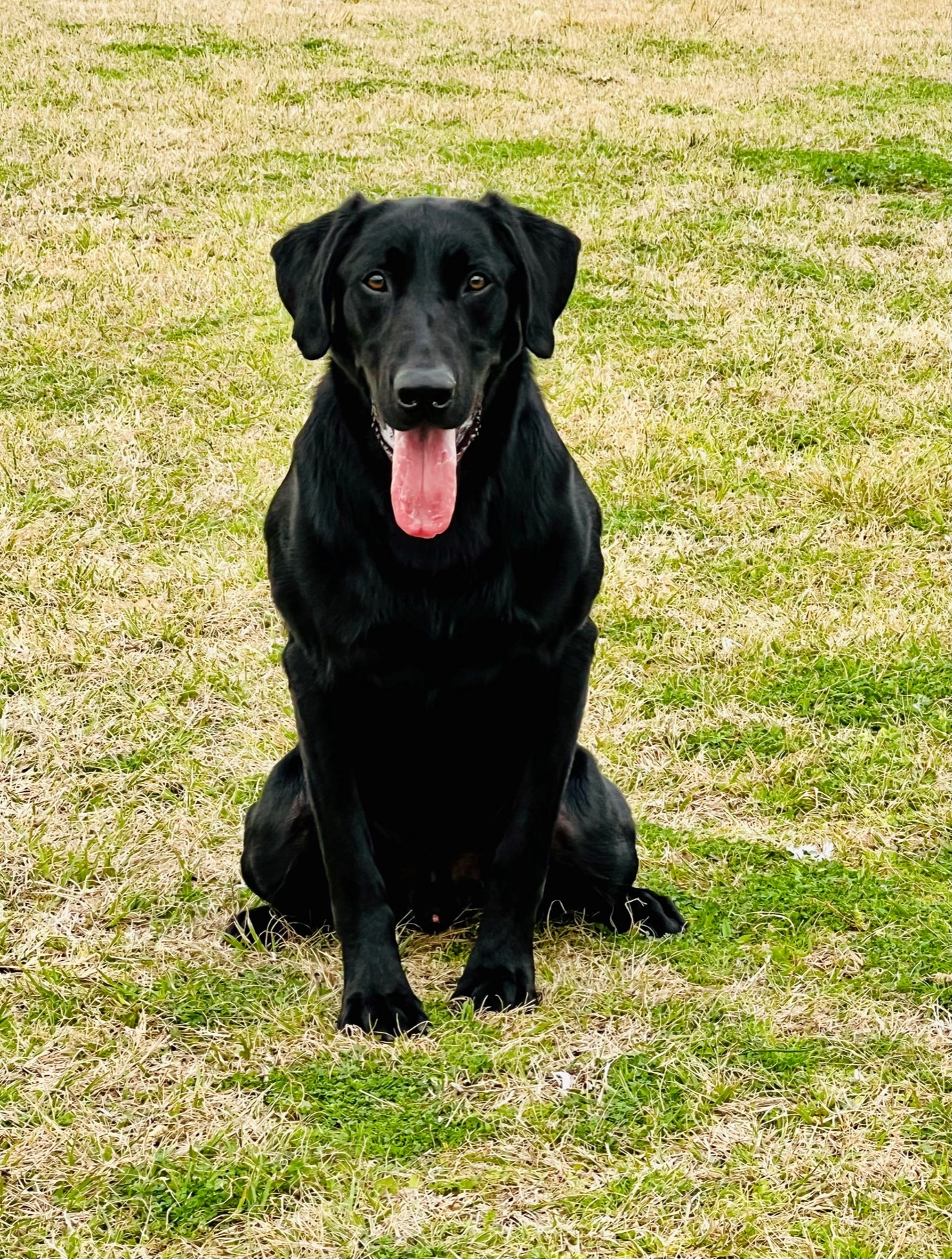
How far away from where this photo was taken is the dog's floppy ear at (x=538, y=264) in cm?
302

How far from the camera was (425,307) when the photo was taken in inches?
114

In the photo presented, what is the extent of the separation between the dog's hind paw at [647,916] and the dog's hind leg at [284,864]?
0.69 meters

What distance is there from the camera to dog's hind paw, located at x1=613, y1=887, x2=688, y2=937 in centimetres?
333

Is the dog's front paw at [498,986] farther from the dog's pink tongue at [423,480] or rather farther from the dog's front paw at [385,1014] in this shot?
the dog's pink tongue at [423,480]

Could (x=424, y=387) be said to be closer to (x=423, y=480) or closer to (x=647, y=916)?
(x=423, y=480)

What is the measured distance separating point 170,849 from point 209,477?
2547 millimetres

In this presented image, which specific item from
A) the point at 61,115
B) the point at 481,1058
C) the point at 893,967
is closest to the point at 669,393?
the point at 893,967

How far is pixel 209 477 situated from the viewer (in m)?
5.90

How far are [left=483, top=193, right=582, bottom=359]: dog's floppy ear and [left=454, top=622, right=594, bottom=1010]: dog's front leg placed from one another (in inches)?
25.1

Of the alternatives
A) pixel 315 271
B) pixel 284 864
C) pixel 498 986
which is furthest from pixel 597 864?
pixel 315 271

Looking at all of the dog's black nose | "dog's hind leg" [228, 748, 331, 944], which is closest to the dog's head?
the dog's black nose

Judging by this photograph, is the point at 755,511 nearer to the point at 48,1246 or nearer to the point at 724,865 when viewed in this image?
the point at 724,865

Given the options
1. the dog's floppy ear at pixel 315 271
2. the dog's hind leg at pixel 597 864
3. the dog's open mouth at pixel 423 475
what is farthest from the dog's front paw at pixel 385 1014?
the dog's floppy ear at pixel 315 271

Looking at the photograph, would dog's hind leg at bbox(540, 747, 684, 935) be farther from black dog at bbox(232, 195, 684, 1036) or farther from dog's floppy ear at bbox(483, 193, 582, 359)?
dog's floppy ear at bbox(483, 193, 582, 359)
